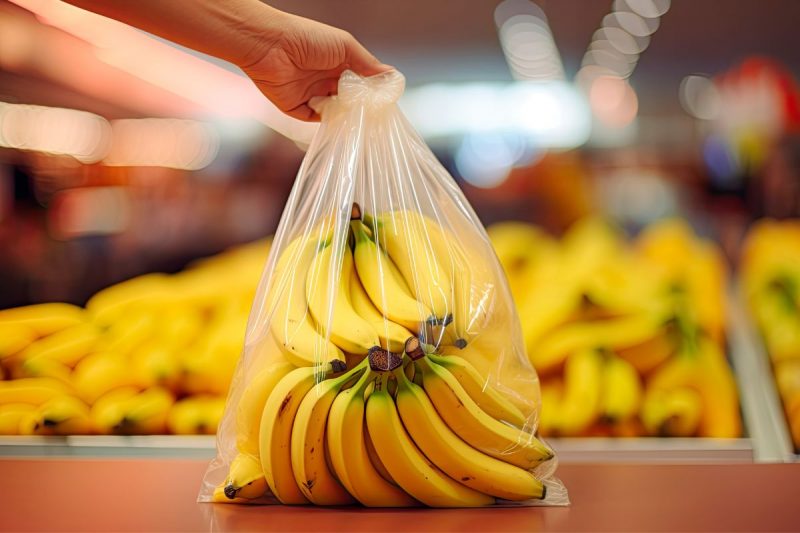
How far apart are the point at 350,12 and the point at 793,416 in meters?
1.43

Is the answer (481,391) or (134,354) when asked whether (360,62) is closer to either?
(481,391)

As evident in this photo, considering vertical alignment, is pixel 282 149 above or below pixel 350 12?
below

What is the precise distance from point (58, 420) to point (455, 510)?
3.64 ft

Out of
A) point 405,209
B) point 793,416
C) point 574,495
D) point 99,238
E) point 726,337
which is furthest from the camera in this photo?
point 99,238

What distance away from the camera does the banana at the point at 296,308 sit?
930 mm

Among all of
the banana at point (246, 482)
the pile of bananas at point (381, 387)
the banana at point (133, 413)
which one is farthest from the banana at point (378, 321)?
the banana at point (133, 413)

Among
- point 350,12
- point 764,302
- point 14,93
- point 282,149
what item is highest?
point 350,12

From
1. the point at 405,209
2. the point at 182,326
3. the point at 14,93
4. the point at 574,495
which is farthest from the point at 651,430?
the point at 14,93

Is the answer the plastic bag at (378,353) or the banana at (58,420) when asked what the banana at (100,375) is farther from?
the plastic bag at (378,353)

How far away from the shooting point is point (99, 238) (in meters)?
2.19

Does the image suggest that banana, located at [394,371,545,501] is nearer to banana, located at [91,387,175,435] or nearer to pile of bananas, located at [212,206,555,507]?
pile of bananas, located at [212,206,555,507]

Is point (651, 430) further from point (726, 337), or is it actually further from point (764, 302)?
point (764, 302)

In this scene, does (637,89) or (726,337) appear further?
(637,89)

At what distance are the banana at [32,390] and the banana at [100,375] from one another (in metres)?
0.04
